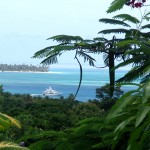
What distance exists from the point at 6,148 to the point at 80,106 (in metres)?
4.74

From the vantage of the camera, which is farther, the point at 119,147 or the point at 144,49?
the point at 119,147

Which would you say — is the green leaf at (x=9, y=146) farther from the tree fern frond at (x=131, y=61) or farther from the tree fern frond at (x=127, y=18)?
the tree fern frond at (x=127, y=18)

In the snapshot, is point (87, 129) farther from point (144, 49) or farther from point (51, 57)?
point (144, 49)

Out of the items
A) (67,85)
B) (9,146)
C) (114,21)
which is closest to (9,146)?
(9,146)

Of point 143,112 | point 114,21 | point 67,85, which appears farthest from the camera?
point 67,85

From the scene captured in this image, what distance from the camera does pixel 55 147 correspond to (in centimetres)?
201

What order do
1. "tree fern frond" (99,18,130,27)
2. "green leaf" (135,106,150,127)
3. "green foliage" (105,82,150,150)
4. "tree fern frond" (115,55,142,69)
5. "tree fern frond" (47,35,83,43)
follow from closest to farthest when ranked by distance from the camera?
"green leaf" (135,106,150,127), "green foliage" (105,82,150,150), "tree fern frond" (115,55,142,69), "tree fern frond" (47,35,83,43), "tree fern frond" (99,18,130,27)

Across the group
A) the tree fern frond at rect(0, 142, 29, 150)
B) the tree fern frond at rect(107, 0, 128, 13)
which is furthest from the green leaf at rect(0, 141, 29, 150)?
the tree fern frond at rect(107, 0, 128, 13)

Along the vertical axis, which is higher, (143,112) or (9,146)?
(143,112)

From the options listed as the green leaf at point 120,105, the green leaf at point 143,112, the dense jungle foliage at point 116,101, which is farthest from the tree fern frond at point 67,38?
the green leaf at point 143,112

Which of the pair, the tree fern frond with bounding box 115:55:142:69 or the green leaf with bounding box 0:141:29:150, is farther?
the tree fern frond with bounding box 115:55:142:69

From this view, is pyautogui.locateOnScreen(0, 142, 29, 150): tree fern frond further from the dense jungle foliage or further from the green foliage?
the green foliage

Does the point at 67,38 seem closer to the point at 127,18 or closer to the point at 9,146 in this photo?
the point at 127,18

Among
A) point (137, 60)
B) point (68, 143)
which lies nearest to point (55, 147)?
point (68, 143)
